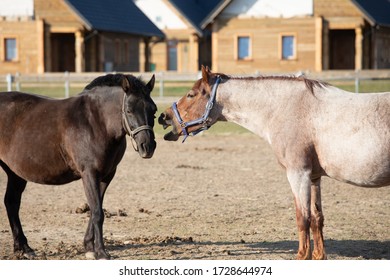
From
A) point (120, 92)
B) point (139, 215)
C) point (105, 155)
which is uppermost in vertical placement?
point (120, 92)

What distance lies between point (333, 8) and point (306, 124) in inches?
1322

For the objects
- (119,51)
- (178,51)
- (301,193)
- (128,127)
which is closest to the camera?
(301,193)

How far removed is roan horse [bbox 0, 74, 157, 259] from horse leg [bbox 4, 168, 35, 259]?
0.01m

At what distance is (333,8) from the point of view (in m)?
40.2

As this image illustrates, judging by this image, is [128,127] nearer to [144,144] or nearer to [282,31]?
[144,144]

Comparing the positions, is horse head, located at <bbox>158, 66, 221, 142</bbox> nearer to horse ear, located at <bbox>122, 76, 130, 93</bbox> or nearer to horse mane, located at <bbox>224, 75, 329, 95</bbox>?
horse mane, located at <bbox>224, 75, 329, 95</bbox>

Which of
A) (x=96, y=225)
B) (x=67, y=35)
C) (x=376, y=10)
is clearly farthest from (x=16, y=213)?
(x=376, y=10)

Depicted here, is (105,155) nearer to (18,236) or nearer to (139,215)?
(18,236)

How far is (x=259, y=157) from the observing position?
687 inches

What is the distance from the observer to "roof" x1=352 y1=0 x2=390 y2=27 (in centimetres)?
3937

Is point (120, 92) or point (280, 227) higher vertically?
point (120, 92)

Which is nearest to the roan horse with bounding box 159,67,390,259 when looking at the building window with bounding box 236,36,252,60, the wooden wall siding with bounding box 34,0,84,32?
the wooden wall siding with bounding box 34,0,84,32
